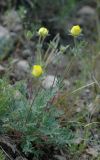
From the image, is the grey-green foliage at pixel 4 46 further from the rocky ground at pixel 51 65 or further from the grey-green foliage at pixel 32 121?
the grey-green foliage at pixel 32 121

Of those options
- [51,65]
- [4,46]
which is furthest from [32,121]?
[51,65]

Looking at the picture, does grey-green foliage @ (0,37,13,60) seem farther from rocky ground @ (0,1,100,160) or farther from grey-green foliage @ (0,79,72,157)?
grey-green foliage @ (0,79,72,157)

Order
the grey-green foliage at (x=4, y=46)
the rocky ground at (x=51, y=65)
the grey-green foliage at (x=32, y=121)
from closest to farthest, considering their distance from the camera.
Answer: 1. the grey-green foliage at (x=32, y=121)
2. the rocky ground at (x=51, y=65)
3. the grey-green foliage at (x=4, y=46)

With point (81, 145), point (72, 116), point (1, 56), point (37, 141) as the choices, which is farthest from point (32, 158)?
point (1, 56)

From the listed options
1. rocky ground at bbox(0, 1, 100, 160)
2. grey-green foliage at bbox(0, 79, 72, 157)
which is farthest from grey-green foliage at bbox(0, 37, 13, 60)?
grey-green foliage at bbox(0, 79, 72, 157)

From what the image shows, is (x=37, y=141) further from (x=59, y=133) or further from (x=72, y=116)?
(x=72, y=116)

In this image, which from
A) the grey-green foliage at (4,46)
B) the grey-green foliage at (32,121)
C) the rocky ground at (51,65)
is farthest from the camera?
the grey-green foliage at (4,46)

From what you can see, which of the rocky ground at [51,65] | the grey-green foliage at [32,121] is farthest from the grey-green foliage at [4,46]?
the grey-green foliage at [32,121]

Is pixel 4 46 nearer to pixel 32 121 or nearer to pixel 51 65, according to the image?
pixel 51 65
